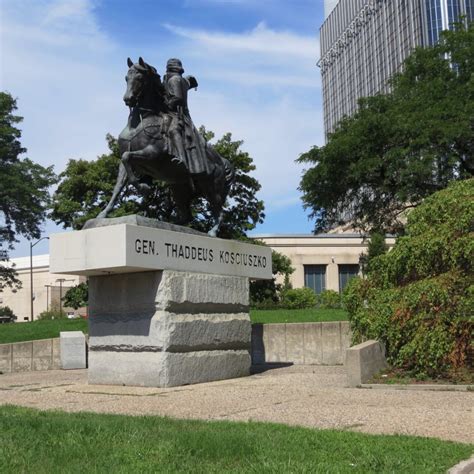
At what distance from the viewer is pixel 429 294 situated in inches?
441

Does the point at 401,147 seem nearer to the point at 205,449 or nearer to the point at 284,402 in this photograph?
the point at 284,402

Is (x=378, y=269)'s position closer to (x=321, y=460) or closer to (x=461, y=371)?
(x=461, y=371)

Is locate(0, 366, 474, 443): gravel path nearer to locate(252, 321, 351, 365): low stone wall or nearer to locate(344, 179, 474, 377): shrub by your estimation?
locate(344, 179, 474, 377): shrub

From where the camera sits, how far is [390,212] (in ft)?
107

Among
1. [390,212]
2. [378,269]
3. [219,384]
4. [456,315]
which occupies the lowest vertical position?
[219,384]

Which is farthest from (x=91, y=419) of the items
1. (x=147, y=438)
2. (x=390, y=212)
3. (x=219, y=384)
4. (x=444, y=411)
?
(x=390, y=212)

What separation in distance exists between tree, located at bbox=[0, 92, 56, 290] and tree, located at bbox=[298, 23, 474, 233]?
1582 cm

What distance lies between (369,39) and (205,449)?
129816 mm

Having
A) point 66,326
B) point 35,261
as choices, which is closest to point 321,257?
point 35,261

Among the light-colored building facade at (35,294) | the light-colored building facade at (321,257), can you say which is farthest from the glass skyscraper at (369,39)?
the light-colored building facade at (35,294)

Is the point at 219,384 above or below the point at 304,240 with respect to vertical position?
below

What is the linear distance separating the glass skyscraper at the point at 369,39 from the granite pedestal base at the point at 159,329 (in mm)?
83850

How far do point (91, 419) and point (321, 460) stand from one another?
2854mm

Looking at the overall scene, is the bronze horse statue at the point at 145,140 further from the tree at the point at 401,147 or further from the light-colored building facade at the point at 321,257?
the light-colored building facade at the point at 321,257
